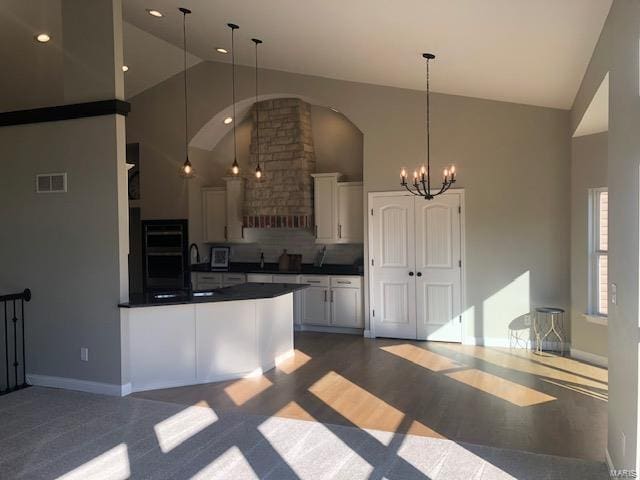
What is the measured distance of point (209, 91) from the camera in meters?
8.02

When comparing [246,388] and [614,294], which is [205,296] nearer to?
[246,388]

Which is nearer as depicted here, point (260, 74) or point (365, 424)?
point (365, 424)

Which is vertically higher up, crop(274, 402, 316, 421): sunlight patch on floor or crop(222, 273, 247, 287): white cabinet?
crop(222, 273, 247, 287): white cabinet

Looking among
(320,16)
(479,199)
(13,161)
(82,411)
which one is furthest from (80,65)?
(479,199)

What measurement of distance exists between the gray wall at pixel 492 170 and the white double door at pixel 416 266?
206 mm

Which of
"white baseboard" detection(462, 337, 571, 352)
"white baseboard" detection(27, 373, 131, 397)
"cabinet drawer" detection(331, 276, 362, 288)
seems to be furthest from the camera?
"cabinet drawer" detection(331, 276, 362, 288)

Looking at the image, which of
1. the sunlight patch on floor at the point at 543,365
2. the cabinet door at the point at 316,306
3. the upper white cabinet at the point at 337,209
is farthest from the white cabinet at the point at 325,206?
the sunlight patch on floor at the point at 543,365

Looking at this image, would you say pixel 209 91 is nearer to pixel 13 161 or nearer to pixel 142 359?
pixel 13 161

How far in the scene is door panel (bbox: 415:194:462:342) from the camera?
6727 mm

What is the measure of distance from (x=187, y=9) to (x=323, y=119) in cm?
306

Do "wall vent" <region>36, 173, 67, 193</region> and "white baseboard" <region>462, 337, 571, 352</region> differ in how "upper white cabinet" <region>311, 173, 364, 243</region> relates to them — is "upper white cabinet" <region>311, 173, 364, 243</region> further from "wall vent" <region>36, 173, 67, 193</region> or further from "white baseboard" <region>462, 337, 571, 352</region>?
"wall vent" <region>36, 173, 67, 193</region>

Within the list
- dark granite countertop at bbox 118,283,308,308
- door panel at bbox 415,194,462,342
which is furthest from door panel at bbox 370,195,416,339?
dark granite countertop at bbox 118,283,308,308

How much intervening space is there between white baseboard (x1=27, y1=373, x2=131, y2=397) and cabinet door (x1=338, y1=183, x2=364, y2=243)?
12.6 feet

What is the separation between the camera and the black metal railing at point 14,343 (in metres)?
5.09
